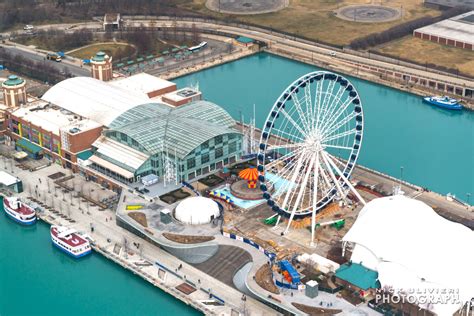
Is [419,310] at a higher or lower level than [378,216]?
lower

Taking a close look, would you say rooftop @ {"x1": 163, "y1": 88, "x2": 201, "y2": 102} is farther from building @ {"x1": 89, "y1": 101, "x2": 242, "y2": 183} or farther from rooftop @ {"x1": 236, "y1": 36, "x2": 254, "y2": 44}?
rooftop @ {"x1": 236, "y1": 36, "x2": 254, "y2": 44}

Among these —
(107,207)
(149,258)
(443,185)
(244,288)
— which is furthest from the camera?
(443,185)

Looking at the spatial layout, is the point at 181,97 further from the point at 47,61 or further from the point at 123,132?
the point at 47,61

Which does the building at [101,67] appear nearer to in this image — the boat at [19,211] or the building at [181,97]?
the building at [181,97]

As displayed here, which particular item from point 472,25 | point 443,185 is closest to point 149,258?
point 443,185

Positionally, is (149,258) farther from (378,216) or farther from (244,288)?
(378,216)

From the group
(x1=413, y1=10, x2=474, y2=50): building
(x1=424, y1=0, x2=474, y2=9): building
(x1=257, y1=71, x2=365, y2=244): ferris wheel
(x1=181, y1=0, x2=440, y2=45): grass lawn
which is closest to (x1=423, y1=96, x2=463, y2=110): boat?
(x1=413, y1=10, x2=474, y2=50): building

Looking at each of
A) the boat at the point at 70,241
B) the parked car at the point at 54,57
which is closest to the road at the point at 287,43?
the parked car at the point at 54,57

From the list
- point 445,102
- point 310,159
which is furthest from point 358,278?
point 445,102
